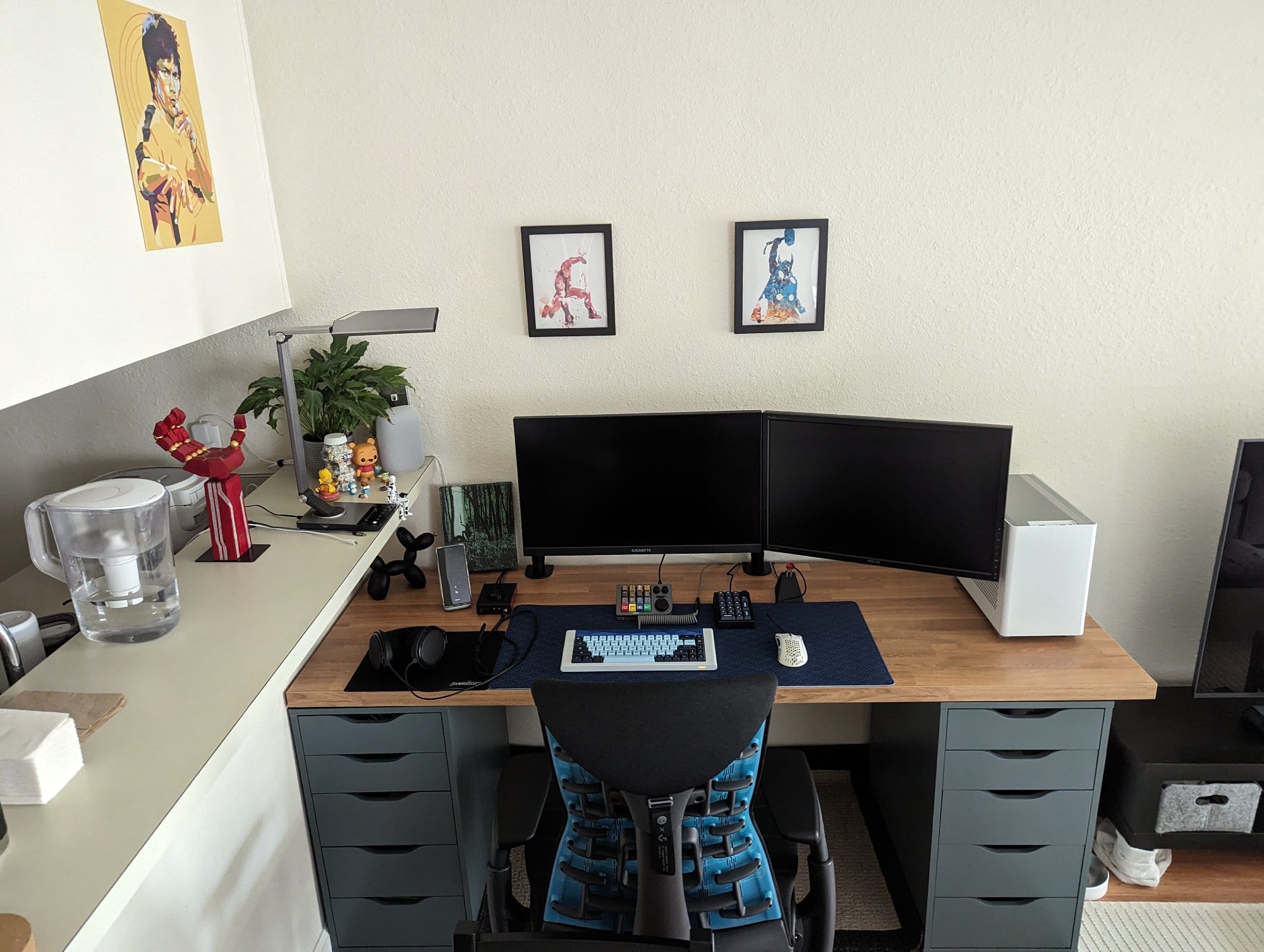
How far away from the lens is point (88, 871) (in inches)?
41.7

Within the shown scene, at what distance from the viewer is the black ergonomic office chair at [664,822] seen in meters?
1.41

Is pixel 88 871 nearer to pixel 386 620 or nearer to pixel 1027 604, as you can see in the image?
pixel 386 620

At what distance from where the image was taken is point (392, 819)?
2.00 m

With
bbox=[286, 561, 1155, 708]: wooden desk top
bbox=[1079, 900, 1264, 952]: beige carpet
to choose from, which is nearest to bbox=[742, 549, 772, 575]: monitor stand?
bbox=[286, 561, 1155, 708]: wooden desk top

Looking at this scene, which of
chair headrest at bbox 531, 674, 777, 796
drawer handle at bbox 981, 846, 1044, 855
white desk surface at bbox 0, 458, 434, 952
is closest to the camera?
white desk surface at bbox 0, 458, 434, 952

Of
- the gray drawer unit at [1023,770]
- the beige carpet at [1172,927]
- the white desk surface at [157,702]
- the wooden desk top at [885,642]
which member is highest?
the white desk surface at [157,702]

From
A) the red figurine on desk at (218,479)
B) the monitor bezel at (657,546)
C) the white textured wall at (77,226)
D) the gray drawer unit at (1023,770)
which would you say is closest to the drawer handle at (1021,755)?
the gray drawer unit at (1023,770)

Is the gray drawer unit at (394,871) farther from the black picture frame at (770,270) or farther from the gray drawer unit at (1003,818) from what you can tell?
the black picture frame at (770,270)

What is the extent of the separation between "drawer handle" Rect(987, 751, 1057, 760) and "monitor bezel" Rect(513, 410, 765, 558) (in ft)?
2.27

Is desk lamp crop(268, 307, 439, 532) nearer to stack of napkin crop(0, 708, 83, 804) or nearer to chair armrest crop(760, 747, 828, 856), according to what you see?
stack of napkin crop(0, 708, 83, 804)

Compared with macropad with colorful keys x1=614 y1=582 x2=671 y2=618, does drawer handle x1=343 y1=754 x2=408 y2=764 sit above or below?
below

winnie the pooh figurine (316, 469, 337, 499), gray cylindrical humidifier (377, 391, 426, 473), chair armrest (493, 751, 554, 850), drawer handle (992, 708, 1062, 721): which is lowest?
chair armrest (493, 751, 554, 850)

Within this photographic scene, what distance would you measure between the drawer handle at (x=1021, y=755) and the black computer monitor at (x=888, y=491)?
375 mm

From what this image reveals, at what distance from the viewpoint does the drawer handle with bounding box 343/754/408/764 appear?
1.95m
